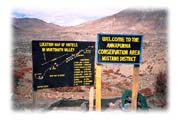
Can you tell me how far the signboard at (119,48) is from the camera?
363 centimetres

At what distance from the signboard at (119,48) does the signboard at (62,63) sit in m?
0.12

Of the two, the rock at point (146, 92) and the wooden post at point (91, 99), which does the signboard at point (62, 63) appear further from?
the rock at point (146, 92)

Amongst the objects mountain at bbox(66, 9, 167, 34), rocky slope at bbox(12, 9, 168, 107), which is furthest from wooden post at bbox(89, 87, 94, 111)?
mountain at bbox(66, 9, 167, 34)

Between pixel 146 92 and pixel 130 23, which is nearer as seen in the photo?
pixel 130 23

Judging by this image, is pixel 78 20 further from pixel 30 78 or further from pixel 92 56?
pixel 30 78

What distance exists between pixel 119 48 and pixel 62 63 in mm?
722

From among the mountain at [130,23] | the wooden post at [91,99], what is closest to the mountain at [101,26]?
the mountain at [130,23]

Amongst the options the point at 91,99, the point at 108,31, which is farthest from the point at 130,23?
the point at 91,99

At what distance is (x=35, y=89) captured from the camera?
3572 mm

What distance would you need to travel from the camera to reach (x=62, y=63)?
11.8 feet

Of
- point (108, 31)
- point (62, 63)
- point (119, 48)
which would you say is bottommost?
point (62, 63)

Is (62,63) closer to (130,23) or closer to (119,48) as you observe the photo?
(119,48)

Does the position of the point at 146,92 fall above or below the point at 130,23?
below
